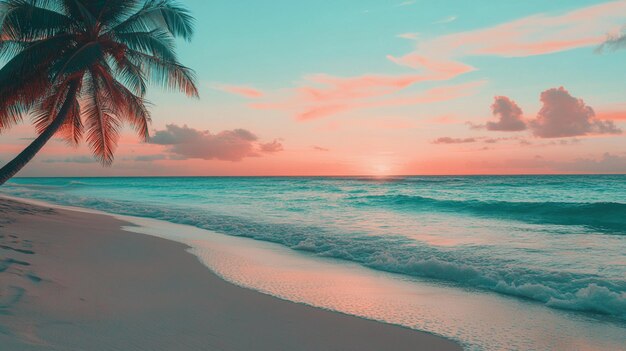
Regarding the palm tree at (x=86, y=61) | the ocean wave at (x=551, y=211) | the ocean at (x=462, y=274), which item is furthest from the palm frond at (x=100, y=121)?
the ocean wave at (x=551, y=211)

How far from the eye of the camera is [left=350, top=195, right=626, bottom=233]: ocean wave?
18.4m

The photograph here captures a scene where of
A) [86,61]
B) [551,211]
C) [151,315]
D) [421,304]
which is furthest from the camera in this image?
[551,211]

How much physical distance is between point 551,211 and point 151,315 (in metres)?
22.9

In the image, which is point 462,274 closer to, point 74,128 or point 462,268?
point 462,268

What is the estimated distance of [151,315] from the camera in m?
4.66

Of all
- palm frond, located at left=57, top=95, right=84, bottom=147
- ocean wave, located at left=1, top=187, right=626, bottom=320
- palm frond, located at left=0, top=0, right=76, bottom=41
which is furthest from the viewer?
palm frond, located at left=57, top=95, right=84, bottom=147

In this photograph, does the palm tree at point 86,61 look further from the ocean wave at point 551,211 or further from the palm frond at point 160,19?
the ocean wave at point 551,211

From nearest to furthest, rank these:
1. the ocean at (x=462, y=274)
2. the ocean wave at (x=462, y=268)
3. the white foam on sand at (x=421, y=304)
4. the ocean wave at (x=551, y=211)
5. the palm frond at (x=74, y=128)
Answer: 1. the white foam on sand at (x=421, y=304)
2. the ocean at (x=462, y=274)
3. the ocean wave at (x=462, y=268)
4. the palm frond at (x=74, y=128)
5. the ocean wave at (x=551, y=211)

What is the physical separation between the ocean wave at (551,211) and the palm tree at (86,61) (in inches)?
651

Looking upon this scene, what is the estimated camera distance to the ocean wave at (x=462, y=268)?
5.99 metres

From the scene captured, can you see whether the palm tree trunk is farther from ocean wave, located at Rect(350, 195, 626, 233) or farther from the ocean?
ocean wave, located at Rect(350, 195, 626, 233)

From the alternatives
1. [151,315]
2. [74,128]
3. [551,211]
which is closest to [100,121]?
[74,128]

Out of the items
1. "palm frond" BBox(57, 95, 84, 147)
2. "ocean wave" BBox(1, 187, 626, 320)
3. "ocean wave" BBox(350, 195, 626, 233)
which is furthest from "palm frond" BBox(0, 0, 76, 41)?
"ocean wave" BBox(350, 195, 626, 233)

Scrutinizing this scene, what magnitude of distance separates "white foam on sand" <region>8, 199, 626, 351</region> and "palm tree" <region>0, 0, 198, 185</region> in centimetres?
676
